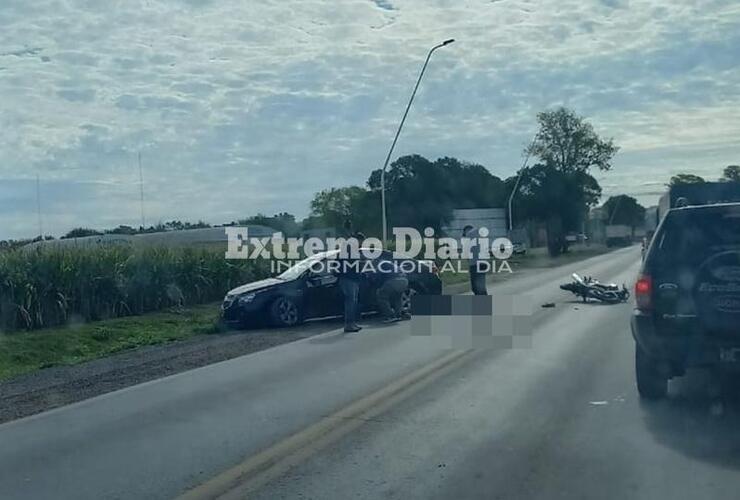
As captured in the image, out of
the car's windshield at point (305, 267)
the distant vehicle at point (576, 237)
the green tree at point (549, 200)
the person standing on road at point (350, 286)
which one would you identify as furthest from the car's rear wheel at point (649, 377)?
the distant vehicle at point (576, 237)

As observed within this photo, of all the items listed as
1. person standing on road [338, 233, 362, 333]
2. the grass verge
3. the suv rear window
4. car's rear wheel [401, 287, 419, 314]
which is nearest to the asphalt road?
the suv rear window

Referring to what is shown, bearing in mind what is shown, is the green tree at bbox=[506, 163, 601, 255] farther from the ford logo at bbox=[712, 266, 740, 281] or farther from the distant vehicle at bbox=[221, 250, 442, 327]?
the ford logo at bbox=[712, 266, 740, 281]

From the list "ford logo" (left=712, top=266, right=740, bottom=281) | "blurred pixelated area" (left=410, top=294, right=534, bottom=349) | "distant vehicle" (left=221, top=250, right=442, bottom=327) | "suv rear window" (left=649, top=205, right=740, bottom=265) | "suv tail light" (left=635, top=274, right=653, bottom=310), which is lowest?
"blurred pixelated area" (left=410, top=294, right=534, bottom=349)

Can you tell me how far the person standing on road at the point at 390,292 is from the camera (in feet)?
67.6

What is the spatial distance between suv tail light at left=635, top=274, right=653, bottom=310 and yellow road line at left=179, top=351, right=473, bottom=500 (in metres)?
2.69

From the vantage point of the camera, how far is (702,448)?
7793mm

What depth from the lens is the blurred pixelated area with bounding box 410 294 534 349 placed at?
15.4 metres

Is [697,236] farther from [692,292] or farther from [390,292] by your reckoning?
[390,292]

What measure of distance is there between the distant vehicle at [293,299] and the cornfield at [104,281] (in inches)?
164

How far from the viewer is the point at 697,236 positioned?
9.29m

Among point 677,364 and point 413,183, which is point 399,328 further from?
point 413,183

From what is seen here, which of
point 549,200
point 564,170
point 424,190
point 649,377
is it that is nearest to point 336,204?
point 424,190

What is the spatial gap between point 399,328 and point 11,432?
9755 mm

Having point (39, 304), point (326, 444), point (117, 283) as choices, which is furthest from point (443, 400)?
point (117, 283)
